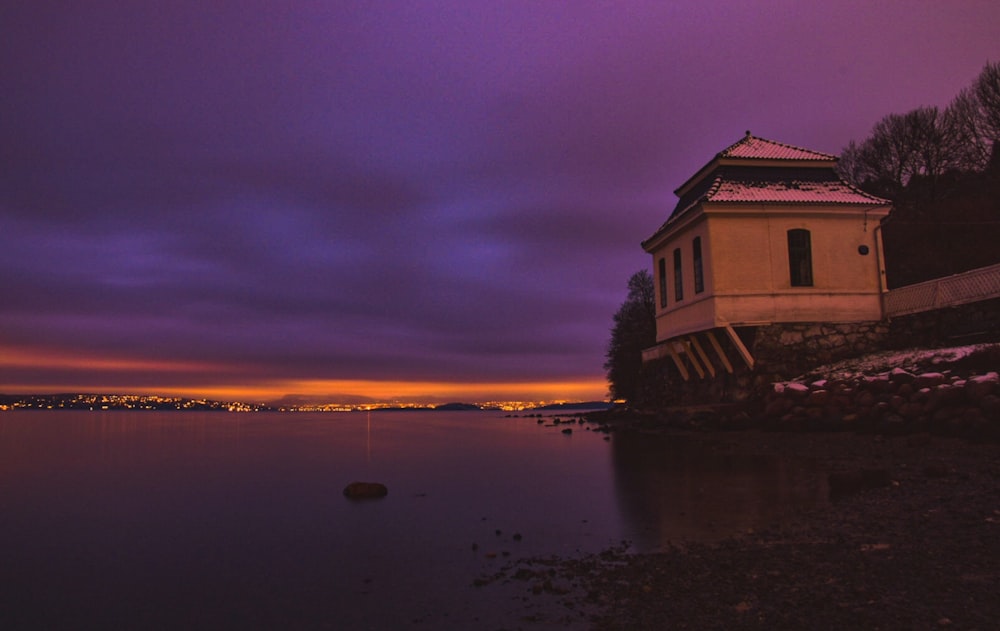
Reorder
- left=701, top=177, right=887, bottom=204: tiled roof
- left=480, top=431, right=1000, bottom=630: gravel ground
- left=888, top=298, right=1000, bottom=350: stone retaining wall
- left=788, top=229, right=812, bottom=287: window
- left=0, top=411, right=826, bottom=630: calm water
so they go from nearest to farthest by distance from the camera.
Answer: left=480, top=431, right=1000, bottom=630: gravel ground → left=0, top=411, right=826, bottom=630: calm water → left=888, top=298, right=1000, bottom=350: stone retaining wall → left=701, top=177, right=887, bottom=204: tiled roof → left=788, top=229, right=812, bottom=287: window

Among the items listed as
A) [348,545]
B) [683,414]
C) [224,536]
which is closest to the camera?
[348,545]

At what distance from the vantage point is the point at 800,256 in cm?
2389

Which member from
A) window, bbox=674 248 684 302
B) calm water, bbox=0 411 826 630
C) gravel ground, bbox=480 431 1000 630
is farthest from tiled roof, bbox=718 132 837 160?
gravel ground, bbox=480 431 1000 630

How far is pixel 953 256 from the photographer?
31000mm

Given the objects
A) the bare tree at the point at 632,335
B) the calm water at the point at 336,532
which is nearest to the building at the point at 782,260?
the calm water at the point at 336,532

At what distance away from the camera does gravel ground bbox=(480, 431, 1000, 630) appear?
4.84 metres

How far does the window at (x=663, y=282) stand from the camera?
94.0 ft

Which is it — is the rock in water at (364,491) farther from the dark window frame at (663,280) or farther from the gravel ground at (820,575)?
the dark window frame at (663,280)

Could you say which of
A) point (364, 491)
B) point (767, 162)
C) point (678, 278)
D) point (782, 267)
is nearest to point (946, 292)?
point (782, 267)

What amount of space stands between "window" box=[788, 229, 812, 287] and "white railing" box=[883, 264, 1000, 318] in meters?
2.97

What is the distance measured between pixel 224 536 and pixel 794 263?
21.0 m

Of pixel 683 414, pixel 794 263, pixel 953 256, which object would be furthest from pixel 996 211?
pixel 683 414

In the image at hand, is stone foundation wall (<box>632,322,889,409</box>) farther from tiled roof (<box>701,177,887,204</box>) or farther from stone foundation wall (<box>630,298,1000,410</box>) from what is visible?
tiled roof (<box>701,177,887,204</box>)

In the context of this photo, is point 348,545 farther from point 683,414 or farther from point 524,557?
point 683,414
